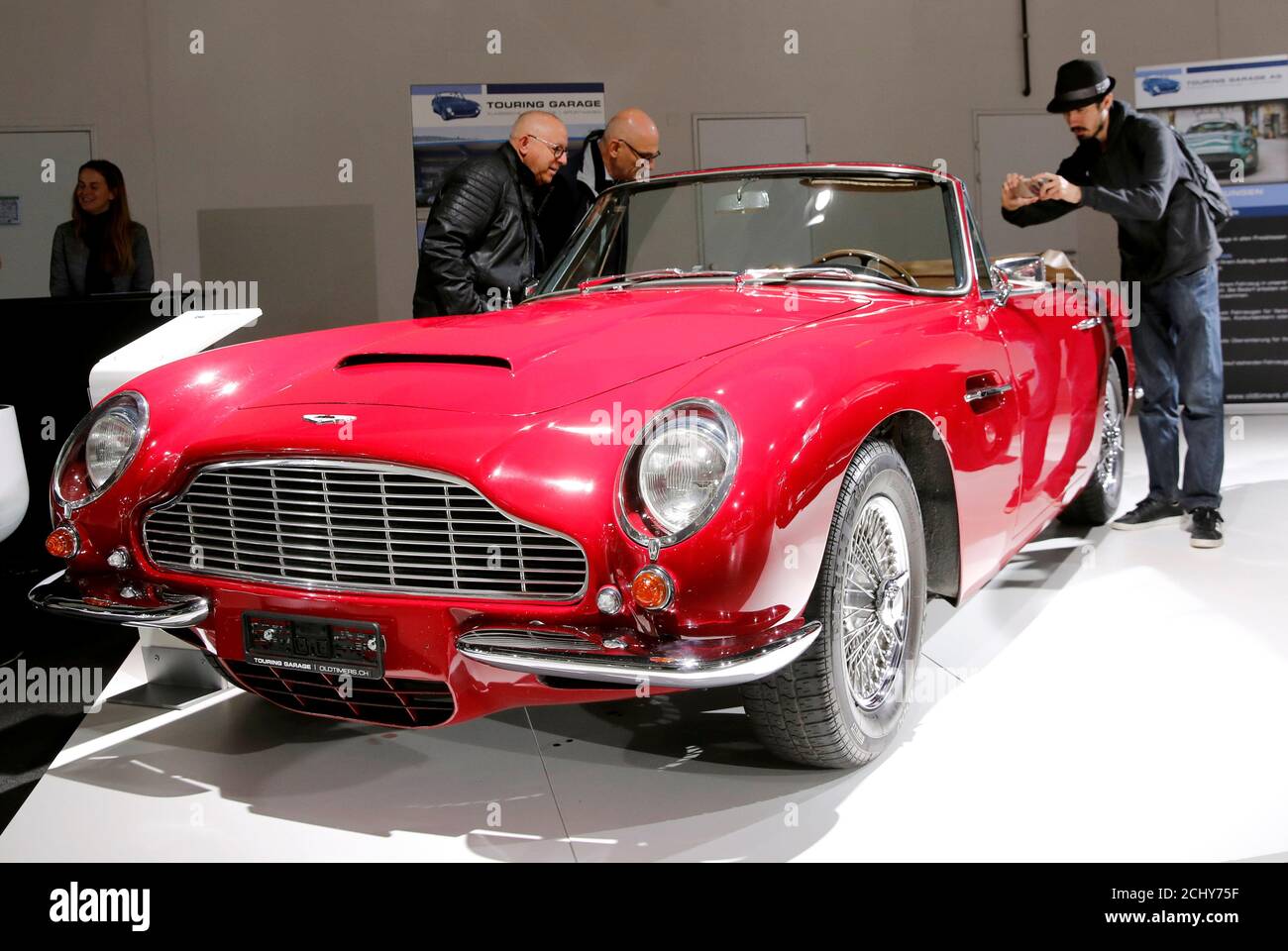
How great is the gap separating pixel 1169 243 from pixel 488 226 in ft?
8.56

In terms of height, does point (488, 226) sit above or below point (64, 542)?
above

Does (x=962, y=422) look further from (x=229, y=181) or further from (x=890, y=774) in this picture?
(x=229, y=181)

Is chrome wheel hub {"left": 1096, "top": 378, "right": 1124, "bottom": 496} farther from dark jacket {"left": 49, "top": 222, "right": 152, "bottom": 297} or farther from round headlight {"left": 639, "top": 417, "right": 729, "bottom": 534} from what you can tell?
dark jacket {"left": 49, "top": 222, "right": 152, "bottom": 297}

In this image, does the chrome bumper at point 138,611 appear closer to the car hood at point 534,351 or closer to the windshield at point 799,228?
the car hood at point 534,351

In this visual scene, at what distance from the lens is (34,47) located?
8969 millimetres

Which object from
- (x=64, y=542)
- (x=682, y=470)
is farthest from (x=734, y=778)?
(x=64, y=542)

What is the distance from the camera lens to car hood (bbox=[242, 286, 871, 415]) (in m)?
2.31

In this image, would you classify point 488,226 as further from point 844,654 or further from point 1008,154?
point 1008,154

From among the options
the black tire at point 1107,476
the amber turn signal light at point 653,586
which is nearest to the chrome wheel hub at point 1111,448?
the black tire at point 1107,476

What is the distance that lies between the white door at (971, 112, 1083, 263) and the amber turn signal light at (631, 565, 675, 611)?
28.6ft

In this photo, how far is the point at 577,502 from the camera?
2.04 m

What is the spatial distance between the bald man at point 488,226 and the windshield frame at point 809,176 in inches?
32.1

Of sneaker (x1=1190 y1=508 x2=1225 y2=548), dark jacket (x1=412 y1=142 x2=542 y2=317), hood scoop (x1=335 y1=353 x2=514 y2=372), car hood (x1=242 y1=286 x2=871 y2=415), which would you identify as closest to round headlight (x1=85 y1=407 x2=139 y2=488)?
car hood (x1=242 y1=286 x2=871 y2=415)

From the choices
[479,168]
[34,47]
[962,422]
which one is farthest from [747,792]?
[34,47]
